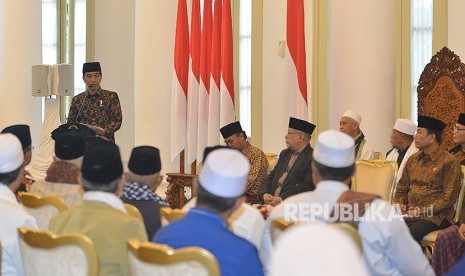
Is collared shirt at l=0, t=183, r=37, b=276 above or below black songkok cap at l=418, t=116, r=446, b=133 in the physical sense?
below

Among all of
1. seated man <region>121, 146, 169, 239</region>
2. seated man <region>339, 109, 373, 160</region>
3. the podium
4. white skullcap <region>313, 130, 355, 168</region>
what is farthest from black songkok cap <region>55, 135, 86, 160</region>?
seated man <region>339, 109, 373, 160</region>

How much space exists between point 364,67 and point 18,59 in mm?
4365

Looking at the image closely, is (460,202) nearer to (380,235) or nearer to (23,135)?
(380,235)

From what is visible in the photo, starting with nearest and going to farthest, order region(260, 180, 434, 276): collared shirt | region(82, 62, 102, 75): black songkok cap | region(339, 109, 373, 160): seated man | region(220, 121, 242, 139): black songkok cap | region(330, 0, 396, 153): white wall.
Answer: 1. region(260, 180, 434, 276): collared shirt
2. region(220, 121, 242, 139): black songkok cap
3. region(339, 109, 373, 160): seated man
4. region(82, 62, 102, 75): black songkok cap
5. region(330, 0, 396, 153): white wall

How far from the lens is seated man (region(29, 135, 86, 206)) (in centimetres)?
457

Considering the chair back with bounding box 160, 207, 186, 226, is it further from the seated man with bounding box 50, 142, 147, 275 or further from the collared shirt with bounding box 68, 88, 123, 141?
the collared shirt with bounding box 68, 88, 123, 141

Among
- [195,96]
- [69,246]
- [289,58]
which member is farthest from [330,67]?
[69,246]

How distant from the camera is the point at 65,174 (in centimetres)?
470

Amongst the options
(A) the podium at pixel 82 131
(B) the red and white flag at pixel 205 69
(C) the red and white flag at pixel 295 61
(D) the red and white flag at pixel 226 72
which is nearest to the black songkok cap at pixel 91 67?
(A) the podium at pixel 82 131

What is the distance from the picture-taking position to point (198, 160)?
9242mm

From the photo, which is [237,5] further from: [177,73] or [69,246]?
[69,246]

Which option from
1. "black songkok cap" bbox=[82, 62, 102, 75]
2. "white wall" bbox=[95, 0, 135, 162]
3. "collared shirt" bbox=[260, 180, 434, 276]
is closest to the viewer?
"collared shirt" bbox=[260, 180, 434, 276]

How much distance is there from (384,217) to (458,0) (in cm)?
628

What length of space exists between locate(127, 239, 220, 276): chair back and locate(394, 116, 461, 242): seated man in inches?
132
